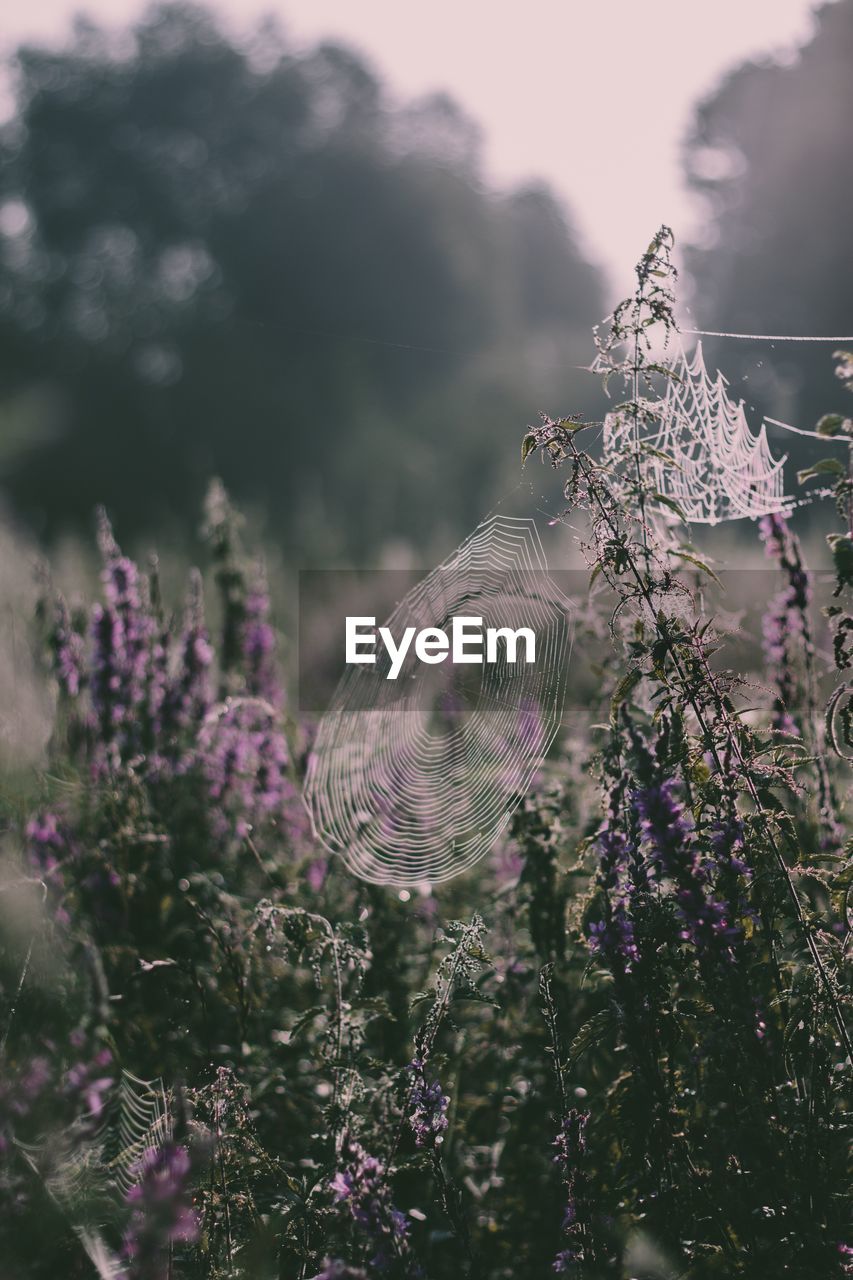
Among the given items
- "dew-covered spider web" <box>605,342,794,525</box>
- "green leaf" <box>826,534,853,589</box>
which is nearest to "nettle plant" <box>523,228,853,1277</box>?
"green leaf" <box>826,534,853,589</box>

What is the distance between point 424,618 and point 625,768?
232 centimetres

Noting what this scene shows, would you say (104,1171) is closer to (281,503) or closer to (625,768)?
(625,768)

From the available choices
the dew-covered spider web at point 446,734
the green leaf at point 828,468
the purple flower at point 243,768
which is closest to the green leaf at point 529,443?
the green leaf at point 828,468

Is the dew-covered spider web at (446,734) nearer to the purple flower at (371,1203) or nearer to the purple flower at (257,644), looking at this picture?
the purple flower at (257,644)

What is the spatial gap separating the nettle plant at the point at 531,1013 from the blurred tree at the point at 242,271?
89.5 feet

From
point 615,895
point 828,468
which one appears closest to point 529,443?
point 828,468

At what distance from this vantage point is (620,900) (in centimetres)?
179

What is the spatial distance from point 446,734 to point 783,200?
3229cm

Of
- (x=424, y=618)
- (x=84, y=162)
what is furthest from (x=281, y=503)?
(x=424, y=618)

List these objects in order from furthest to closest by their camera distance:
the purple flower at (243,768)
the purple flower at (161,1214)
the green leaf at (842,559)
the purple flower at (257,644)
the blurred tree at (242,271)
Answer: the blurred tree at (242,271) → the purple flower at (257,644) → the purple flower at (243,768) → the green leaf at (842,559) → the purple flower at (161,1214)

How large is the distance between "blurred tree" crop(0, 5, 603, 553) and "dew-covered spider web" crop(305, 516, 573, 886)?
84.3ft

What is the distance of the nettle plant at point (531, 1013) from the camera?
164 cm

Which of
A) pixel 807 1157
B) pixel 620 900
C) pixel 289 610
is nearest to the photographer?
pixel 807 1157

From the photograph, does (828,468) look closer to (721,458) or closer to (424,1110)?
(424,1110)
